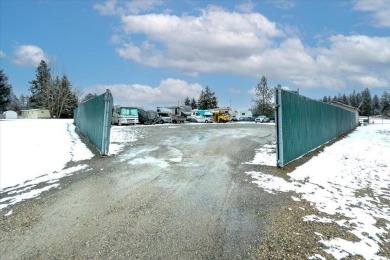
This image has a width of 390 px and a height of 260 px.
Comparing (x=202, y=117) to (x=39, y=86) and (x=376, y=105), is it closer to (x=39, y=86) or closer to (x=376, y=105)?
(x=39, y=86)

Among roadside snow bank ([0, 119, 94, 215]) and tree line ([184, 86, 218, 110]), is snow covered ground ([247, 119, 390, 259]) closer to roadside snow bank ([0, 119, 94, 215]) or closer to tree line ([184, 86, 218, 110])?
A: roadside snow bank ([0, 119, 94, 215])

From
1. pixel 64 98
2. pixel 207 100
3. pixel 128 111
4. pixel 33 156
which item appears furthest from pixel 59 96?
pixel 33 156

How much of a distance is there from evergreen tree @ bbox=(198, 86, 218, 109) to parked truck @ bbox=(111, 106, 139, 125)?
57.5m

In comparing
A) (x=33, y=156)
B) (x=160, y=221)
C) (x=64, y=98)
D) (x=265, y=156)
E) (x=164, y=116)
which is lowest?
(x=160, y=221)

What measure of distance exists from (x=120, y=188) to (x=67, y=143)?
27.9ft

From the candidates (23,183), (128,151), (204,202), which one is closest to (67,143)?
(128,151)

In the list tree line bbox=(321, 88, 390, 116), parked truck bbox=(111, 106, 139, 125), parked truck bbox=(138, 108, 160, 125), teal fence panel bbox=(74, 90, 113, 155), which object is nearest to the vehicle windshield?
parked truck bbox=(111, 106, 139, 125)

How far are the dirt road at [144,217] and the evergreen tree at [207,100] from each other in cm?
8345

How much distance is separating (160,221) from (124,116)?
3021 cm

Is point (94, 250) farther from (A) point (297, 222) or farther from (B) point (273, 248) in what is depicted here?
(A) point (297, 222)

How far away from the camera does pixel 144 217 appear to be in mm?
5293

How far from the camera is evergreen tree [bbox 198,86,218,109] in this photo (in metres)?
92.2

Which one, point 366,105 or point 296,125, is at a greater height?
point 366,105

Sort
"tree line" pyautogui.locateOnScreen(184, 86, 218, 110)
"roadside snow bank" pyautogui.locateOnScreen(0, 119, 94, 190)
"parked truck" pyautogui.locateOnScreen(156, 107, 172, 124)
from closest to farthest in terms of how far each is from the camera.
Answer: "roadside snow bank" pyautogui.locateOnScreen(0, 119, 94, 190) < "parked truck" pyautogui.locateOnScreen(156, 107, 172, 124) < "tree line" pyautogui.locateOnScreen(184, 86, 218, 110)
